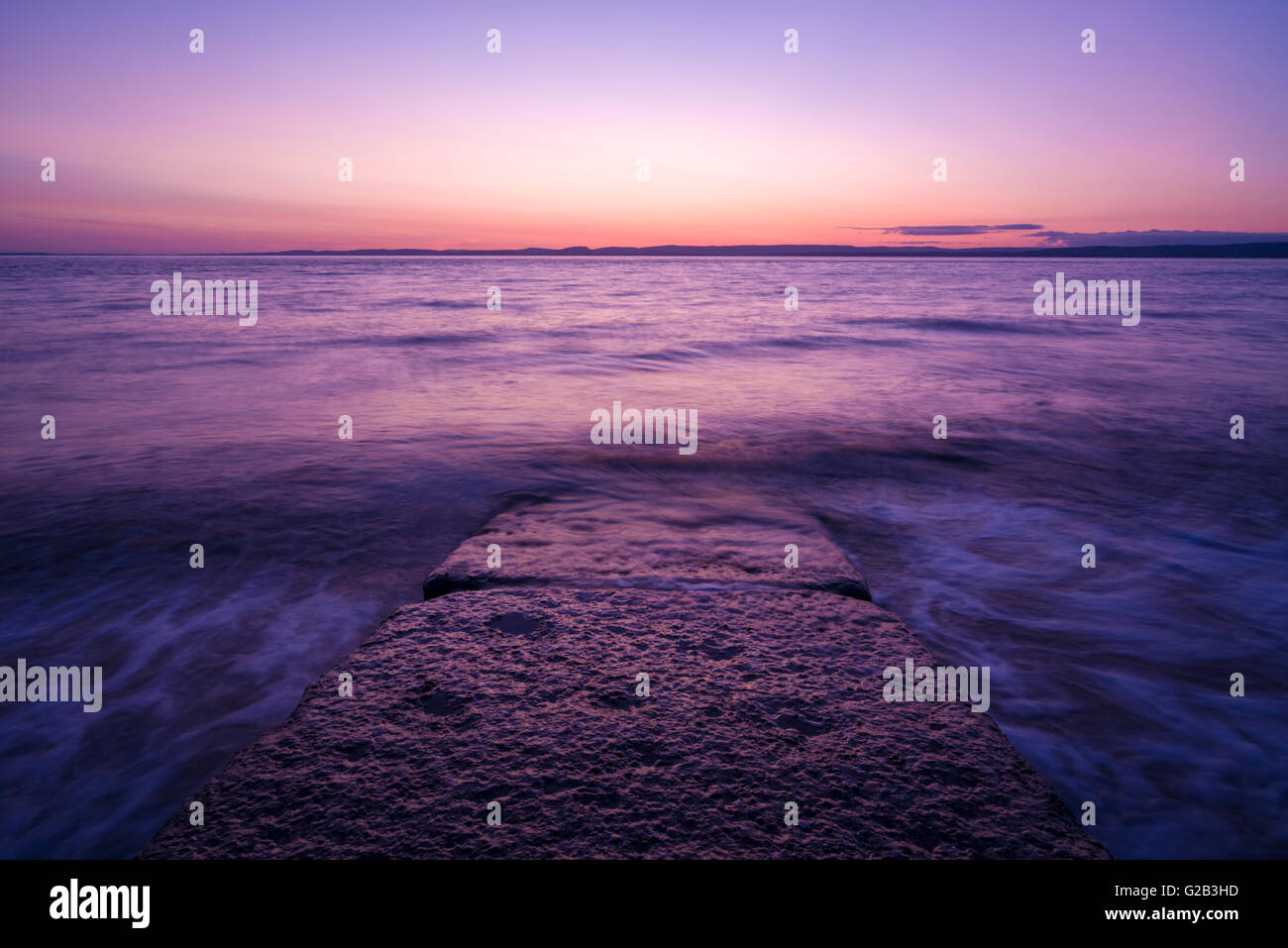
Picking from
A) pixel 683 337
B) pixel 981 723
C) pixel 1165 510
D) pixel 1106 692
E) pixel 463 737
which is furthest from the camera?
pixel 683 337

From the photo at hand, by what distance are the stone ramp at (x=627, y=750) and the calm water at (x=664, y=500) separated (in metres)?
0.96

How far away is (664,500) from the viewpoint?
5.68m

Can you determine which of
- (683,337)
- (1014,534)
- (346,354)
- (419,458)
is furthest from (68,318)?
(1014,534)

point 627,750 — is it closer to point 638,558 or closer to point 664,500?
point 638,558

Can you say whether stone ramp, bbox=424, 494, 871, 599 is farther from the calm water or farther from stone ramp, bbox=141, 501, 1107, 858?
the calm water

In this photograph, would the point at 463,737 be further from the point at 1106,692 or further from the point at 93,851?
the point at 1106,692

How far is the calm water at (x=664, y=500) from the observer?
2848 millimetres

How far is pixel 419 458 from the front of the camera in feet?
22.2

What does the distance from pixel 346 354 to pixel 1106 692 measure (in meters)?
14.4

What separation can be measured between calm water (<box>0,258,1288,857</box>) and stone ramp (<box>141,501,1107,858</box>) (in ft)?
3.14

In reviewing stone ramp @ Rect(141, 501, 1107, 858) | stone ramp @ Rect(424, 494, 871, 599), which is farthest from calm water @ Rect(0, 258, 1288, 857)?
stone ramp @ Rect(141, 501, 1107, 858)

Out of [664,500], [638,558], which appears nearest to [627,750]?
[638,558]

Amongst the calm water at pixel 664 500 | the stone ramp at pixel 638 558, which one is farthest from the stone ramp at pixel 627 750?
the calm water at pixel 664 500

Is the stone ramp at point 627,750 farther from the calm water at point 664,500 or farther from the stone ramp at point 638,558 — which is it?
the calm water at point 664,500
